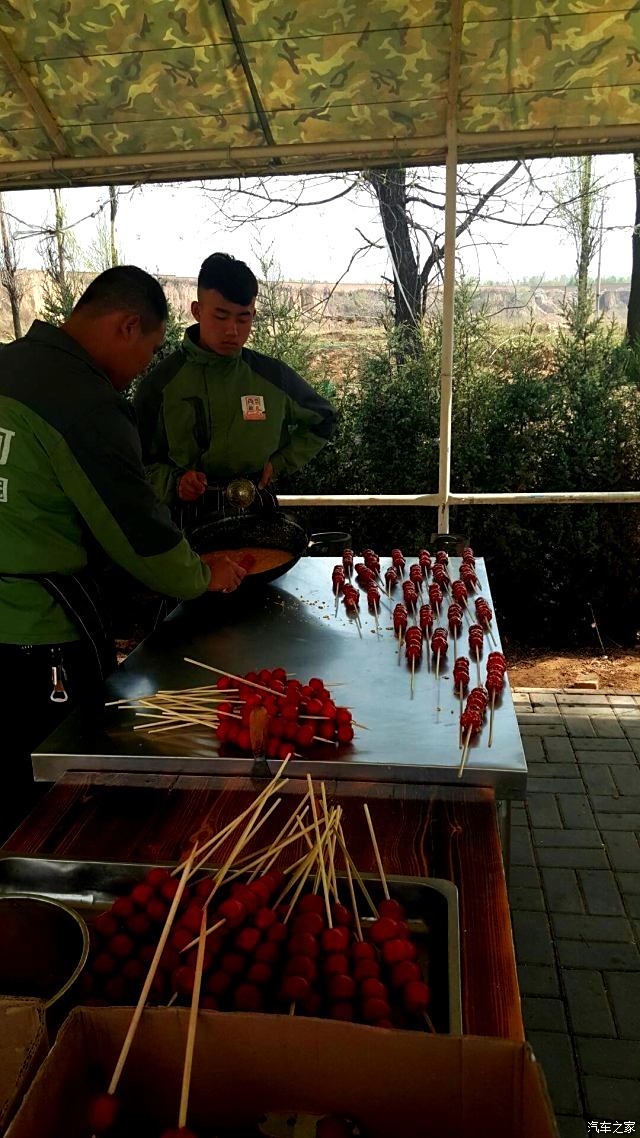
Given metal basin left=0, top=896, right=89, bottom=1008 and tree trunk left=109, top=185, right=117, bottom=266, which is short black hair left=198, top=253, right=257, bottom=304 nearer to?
metal basin left=0, top=896, right=89, bottom=1008

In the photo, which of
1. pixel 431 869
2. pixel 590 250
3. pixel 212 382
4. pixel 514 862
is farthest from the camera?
pixel 590 250

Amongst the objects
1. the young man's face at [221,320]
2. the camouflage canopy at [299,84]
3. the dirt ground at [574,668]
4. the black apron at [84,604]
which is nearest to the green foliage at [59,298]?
the camouflage canopy at [299,84]

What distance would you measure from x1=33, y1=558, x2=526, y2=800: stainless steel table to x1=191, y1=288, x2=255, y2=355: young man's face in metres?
1.32

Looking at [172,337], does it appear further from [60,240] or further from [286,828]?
[286,828]

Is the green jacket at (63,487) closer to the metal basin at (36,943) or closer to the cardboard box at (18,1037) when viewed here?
the metal basin at (36,943)

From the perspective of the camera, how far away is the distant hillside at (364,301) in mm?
7293

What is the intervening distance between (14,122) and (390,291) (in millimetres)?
3554

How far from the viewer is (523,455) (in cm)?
733

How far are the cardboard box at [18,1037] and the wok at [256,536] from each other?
2278 mm

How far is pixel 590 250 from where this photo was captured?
7.22 m

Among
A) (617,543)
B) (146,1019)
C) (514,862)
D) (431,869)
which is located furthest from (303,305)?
(146,1019)

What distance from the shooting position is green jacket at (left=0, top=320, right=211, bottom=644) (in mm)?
2434

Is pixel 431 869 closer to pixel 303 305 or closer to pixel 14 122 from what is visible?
pixel 14 122

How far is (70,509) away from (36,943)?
1640 millimetres
